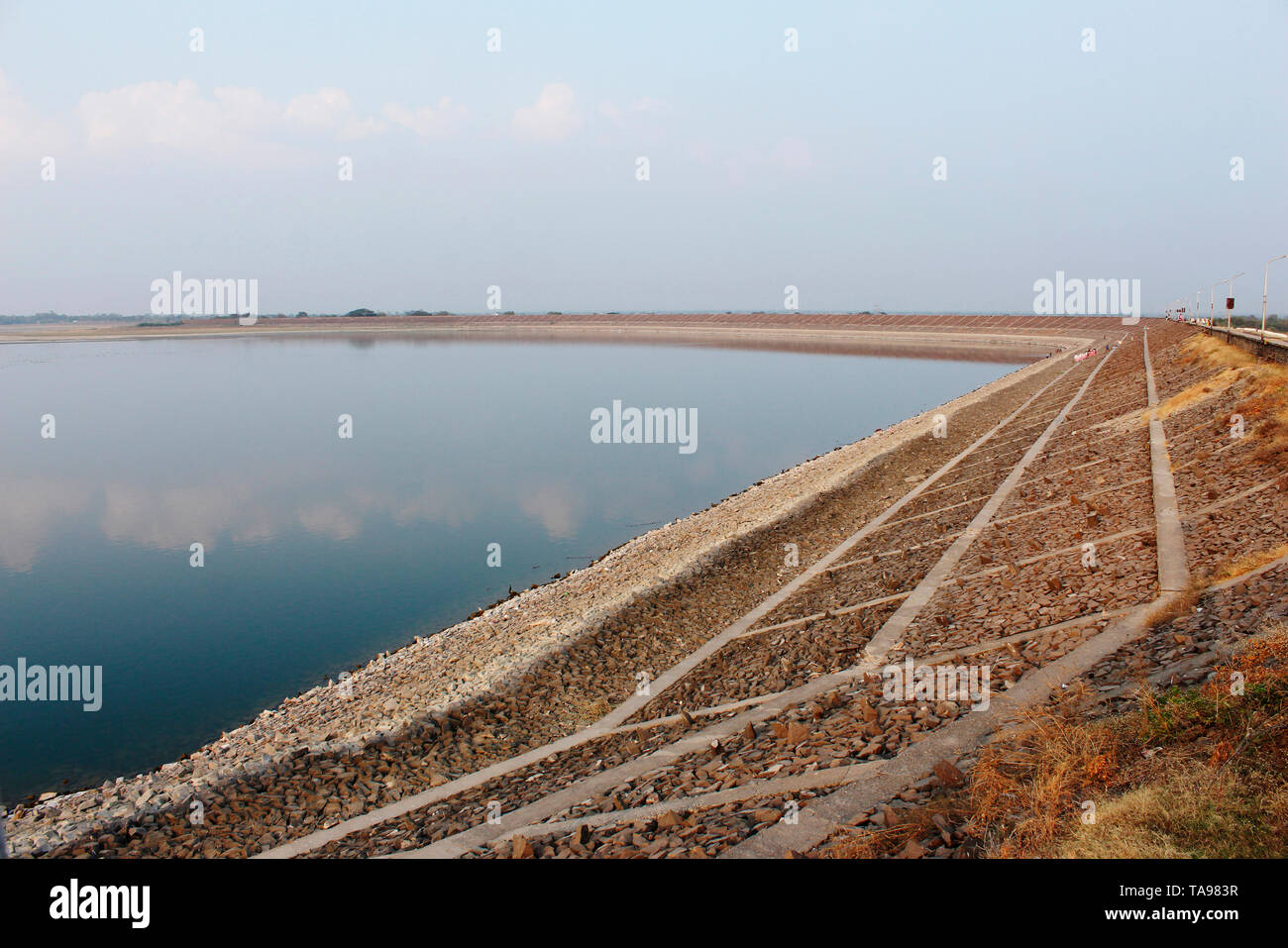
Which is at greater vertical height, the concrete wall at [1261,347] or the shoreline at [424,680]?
the concrete wall at [1261,347]

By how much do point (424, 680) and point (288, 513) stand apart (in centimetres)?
1404

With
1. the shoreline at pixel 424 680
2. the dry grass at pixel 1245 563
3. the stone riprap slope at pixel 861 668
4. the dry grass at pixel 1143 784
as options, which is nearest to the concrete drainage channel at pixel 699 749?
the stone riprap slope at pixel 861 668

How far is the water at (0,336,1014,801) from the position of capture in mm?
12117

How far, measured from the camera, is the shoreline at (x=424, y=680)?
7828 millimetres

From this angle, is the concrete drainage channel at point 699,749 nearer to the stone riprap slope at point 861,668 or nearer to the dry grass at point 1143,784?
the stone riprap slope at point 861,668

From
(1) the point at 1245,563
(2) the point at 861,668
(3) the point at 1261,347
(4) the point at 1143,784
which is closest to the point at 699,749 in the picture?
(2) the point at 861,668

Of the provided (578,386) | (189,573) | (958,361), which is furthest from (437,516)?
(958,361)

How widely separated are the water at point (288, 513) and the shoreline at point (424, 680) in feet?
3.94

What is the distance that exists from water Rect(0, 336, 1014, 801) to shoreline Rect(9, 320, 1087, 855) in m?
1.20

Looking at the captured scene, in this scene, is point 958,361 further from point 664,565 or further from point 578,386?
point 664,565

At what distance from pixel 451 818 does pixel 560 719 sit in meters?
2.41

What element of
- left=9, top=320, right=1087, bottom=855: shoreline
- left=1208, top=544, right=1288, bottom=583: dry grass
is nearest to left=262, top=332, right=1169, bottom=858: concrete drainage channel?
left=9, top=320, right=1087, bottom=855: shoreline

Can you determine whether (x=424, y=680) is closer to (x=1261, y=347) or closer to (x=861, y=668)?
(x=861, y=668)
